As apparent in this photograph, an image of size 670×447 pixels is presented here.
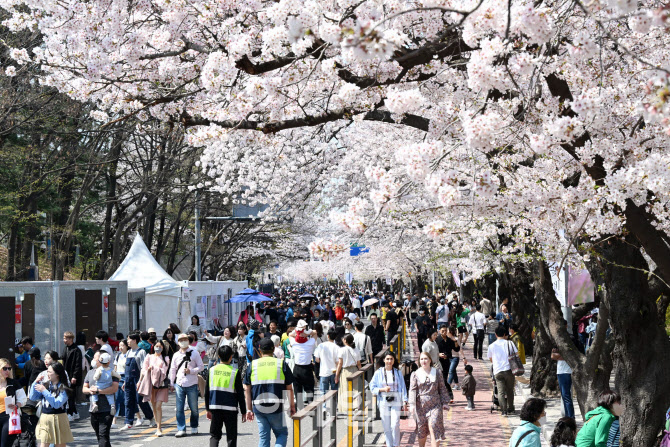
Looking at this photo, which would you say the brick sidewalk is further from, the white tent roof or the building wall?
the white tent roof

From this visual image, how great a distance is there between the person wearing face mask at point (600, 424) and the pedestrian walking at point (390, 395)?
11.1 feet

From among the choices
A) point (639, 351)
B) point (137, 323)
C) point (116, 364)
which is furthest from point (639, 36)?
point (137, 323)

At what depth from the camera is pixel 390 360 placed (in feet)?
39.7

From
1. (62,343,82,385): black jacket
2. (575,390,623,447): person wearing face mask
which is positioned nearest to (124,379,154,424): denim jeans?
(62,343,82,385): black jacket

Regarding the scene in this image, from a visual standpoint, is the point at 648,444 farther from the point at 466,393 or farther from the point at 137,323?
the point at 137,323

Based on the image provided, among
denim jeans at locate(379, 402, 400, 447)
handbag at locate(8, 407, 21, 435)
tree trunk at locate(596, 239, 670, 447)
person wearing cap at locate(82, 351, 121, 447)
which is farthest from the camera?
person wearing cap at locate(82, 351, 121, 447)

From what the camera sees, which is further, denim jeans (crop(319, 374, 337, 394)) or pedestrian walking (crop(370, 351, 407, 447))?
denim jeans (crop(319, 374, 337, 394))

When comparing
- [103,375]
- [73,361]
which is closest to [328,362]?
[103,375]

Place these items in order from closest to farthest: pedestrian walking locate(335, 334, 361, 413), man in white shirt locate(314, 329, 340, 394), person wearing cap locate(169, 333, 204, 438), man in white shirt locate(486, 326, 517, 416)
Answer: person wearing cap locate(169, 333, 204, 438), pedestrian walking locate(335, 334, 361, 413), man in white shirt locate(314, 329, 340, 394), man in white shirt locate(486, 326, 517, 416)

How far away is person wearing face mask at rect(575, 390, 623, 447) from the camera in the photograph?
8328mm

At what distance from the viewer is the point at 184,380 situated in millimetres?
13734

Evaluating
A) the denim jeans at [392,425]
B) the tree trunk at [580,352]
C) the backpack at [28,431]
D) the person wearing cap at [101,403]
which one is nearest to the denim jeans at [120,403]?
the backpack at [28,431]

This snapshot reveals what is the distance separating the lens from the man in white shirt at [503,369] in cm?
1560

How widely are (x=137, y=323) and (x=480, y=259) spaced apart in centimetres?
988
